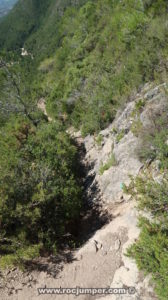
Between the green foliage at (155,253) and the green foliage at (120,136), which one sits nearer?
the green foliage at (155,253)

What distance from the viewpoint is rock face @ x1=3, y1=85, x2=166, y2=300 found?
20.5 ft

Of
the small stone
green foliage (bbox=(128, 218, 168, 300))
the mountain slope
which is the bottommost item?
green foliage (bbox=(128, 218, 168, 300))

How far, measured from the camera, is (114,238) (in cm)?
761

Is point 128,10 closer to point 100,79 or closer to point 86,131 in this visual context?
point 100,79

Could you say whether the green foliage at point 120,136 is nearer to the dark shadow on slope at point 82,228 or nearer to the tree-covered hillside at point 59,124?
the dark shadow on slope at point 82,228

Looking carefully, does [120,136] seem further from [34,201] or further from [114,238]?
[34,201]

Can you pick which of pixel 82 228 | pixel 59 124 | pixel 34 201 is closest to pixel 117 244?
pixel 82 228

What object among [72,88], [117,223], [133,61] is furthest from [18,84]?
[117,223]

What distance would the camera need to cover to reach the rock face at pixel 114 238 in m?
6.25

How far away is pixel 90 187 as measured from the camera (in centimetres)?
1129

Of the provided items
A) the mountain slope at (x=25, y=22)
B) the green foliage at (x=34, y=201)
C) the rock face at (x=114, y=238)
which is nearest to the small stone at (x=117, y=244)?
the rock face at (x=114, y=238)

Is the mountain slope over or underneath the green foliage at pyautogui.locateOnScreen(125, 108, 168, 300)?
over

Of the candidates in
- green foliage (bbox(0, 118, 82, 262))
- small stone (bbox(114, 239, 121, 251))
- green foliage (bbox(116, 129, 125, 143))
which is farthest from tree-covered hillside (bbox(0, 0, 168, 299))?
green foliage (bbox(116, 129, 125, 143))

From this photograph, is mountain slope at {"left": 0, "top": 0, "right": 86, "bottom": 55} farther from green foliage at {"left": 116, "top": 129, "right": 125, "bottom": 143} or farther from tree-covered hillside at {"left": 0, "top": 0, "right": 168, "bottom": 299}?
green foliage at {"left": 116, "top": 129, "right": 125, "bottom": 143}
